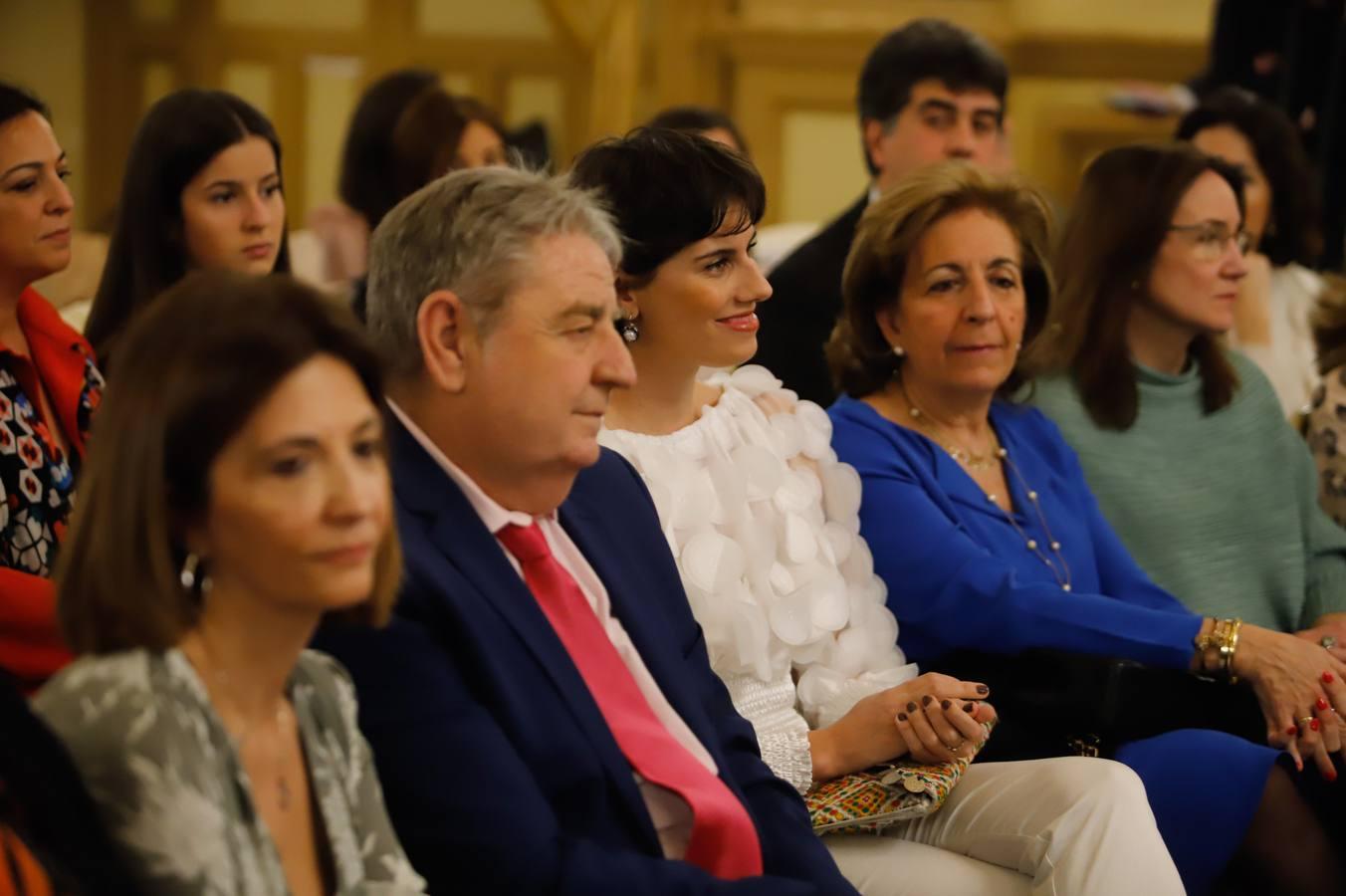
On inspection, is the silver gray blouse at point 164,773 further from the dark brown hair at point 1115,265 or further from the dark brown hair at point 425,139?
the dark brown hair at point 425,139

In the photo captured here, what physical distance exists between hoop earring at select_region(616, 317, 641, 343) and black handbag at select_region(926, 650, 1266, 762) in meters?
0.75

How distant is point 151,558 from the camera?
143 centimetres

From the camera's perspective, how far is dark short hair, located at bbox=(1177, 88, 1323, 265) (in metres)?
Result: 4.41

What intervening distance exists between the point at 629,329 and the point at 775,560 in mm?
389

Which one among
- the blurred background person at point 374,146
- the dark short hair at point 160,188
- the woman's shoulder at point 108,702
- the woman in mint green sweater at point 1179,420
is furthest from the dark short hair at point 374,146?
the woman's shoulder at point 108,702

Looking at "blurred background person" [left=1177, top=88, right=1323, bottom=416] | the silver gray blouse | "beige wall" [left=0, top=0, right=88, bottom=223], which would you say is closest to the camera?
the silver gray blouse

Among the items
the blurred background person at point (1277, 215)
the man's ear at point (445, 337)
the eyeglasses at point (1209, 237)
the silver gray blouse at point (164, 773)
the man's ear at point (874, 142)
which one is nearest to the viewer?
the silver gray blouse at point (164, 773)

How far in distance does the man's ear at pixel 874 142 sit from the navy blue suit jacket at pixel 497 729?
7.70ft

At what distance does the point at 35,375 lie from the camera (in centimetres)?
252

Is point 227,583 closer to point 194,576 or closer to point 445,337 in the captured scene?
point 194,576

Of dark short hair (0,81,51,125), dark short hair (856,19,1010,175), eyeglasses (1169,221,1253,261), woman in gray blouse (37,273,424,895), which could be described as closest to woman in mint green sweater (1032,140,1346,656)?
eyeglasses (1169,221,1253,261)

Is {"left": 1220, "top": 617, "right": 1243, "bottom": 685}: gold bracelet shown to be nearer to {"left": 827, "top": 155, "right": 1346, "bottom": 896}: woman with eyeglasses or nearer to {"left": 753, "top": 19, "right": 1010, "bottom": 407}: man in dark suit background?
{"left": 827, "top": 155, "right": 1346, "bottom": 896}: woman with eyeglasses

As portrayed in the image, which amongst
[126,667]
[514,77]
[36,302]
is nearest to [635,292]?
[36,302]

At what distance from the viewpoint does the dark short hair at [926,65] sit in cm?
413
